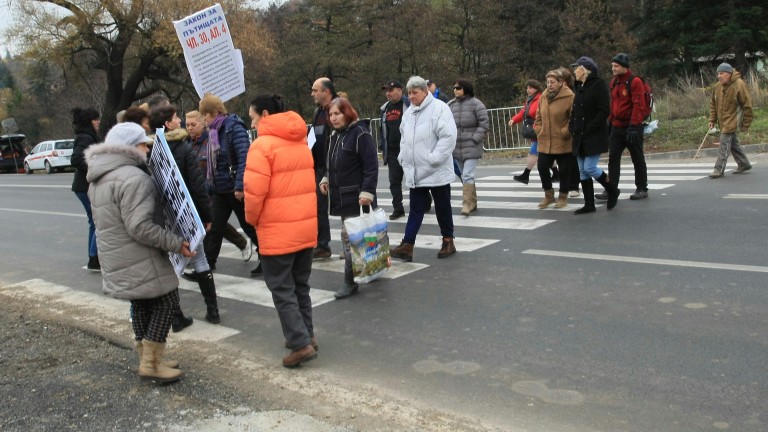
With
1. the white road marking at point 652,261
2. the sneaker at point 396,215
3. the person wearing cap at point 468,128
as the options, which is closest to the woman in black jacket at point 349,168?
the white road marking at point 652,261

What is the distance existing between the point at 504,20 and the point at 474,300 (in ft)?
118

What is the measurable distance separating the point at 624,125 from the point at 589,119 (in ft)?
3.01

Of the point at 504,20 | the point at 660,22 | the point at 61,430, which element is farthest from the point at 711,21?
the point at 61,430

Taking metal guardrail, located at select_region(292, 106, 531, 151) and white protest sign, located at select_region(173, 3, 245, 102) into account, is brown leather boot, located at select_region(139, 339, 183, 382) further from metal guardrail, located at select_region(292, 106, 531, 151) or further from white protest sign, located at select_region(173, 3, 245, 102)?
metal guardrail, located at select_region(292, 106, 531, 151)

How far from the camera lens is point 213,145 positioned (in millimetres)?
6621

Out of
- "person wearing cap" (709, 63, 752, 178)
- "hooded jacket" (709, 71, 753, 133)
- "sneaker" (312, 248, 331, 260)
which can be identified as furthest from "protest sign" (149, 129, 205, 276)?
"hooded jacket" (709, 71, 753, 133)

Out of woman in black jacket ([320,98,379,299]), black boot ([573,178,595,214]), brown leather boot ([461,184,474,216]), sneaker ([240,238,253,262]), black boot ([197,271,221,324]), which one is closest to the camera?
black boot ([197,271,221,324])

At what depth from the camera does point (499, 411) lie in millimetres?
3680

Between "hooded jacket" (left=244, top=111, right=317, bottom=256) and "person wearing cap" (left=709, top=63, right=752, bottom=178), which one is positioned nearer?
"hooded jacket" (left=244, top=111, right=317, bottom=256)

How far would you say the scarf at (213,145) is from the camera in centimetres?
654

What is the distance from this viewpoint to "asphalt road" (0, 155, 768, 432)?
3.69m

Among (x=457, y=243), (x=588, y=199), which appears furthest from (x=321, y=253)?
(x=588, y=199)

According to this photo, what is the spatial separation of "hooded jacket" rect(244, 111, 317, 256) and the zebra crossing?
159cm

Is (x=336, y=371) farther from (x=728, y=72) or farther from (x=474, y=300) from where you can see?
(x=728, y=72)
